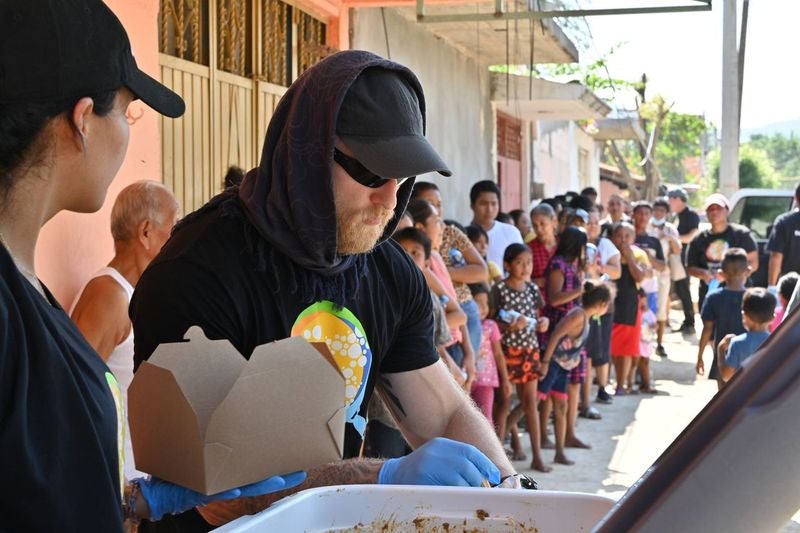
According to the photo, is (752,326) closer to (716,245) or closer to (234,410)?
(716,245)

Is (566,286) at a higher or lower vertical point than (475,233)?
lower

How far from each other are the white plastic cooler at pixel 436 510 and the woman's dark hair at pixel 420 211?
4364 millimetres

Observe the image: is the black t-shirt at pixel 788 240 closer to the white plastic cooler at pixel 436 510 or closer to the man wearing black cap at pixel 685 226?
the man wearing black cap at pixel 685 226

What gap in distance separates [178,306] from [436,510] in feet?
2.22

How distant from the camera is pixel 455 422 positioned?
2.44m

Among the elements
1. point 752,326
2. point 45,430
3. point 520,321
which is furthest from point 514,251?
point 45,430

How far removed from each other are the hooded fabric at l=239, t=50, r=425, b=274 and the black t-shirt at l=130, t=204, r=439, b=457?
0.06 m

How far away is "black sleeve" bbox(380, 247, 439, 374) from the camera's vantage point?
8.00ft

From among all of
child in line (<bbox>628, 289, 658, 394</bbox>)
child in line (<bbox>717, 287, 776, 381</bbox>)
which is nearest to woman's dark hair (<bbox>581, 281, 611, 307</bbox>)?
child in line (<bbox>717, 287, 776, 381</bbox>)

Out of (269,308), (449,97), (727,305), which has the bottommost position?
(727,305)

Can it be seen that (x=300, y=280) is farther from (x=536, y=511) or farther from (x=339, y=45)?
(x=339, y=45)

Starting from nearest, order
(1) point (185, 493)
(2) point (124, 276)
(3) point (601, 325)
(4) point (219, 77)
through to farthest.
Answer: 1. (1) point (185, 493)
2. (2) point (124, 276)
3. (4) point (219, 77)
4. (3) point (601, 325)

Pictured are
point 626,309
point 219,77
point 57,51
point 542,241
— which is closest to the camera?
point 57,51

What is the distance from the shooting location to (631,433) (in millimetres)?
8688
